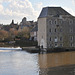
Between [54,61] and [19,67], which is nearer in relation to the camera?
[19,67]

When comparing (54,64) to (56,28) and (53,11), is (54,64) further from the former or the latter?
(53,11)

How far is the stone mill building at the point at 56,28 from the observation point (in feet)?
186

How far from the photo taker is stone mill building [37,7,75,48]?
186 ft

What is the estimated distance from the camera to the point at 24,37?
89.8 meters

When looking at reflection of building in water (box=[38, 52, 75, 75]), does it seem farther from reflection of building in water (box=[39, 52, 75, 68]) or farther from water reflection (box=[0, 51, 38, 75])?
water reflection (box=[0, 51, 38, 75])

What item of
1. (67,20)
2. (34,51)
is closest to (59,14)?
(67,20)

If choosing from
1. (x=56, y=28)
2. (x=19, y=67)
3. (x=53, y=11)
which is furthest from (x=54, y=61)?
(x=53, y=11)

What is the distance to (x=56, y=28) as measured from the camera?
5759cm

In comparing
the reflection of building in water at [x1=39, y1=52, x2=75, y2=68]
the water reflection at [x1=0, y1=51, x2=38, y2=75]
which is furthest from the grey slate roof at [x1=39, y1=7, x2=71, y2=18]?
the water reflection at [x1=0, y1=51, x2=38, y2=75]

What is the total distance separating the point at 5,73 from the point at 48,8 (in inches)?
1320

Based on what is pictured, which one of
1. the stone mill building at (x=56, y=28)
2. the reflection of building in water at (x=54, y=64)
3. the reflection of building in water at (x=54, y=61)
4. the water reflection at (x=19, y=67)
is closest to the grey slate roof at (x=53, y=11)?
the stone mill building at (x=56, y=28)

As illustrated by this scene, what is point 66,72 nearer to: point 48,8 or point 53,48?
point 53,48

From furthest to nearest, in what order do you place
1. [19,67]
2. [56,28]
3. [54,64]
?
1. [56,28]
2. [54,64]
3. [19,67]

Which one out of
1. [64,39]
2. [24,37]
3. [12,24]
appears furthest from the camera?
[12,24]
